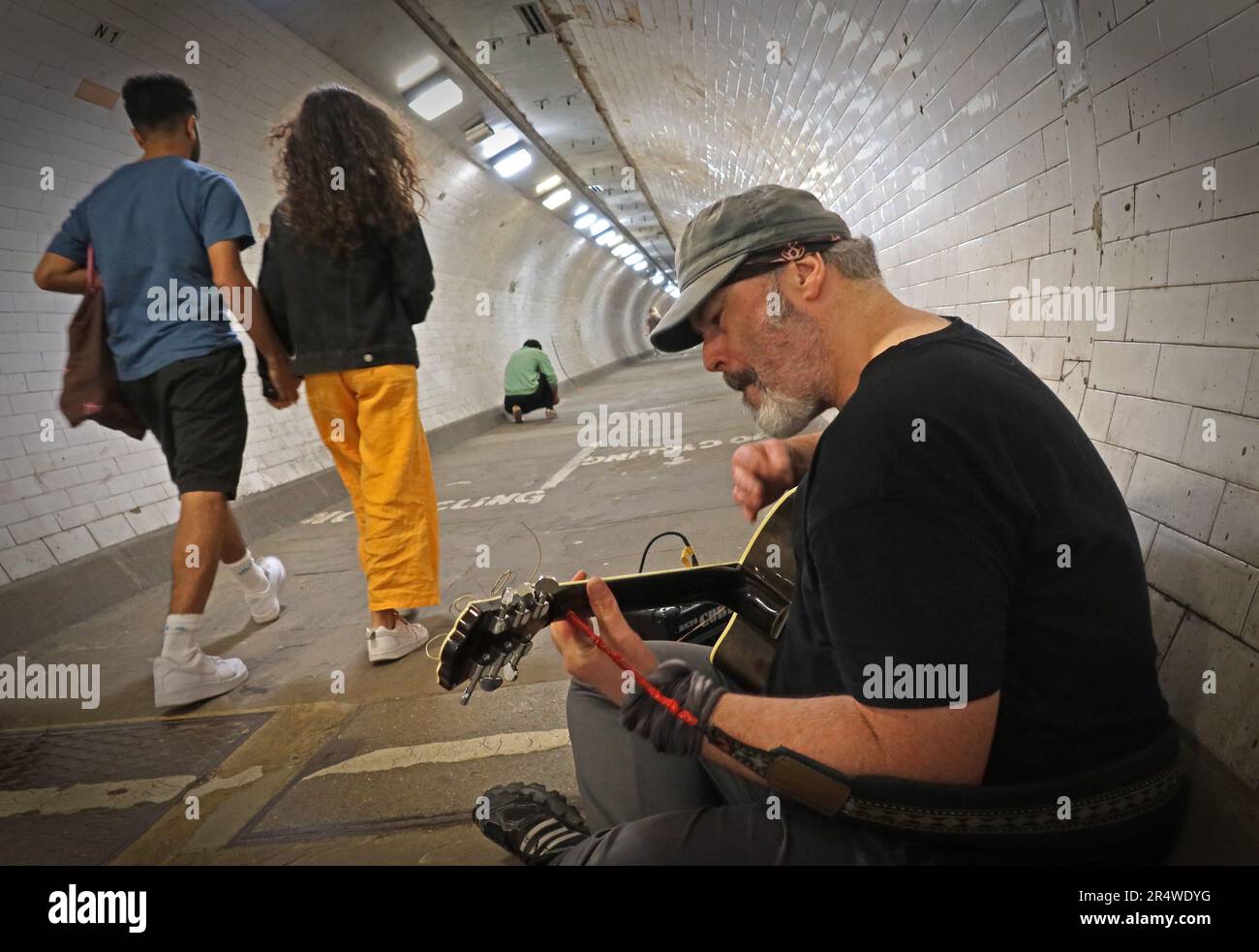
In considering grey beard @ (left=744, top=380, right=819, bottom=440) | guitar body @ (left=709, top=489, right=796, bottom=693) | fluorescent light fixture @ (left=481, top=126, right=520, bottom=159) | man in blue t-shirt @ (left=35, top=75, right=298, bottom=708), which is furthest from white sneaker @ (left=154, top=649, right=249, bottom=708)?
fluorescent light fixture @ (left=481, top=126, right=520, bottom=159)

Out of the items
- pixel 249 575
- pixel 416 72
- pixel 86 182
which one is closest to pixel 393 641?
pixel 249 575

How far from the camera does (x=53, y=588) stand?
495 cm

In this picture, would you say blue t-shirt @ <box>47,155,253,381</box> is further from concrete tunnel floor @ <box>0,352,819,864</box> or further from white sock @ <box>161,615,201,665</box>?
concrete tunnel floor @ <box>0,352,819,864</box>

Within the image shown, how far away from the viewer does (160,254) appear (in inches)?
146

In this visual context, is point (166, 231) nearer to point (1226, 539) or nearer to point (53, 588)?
point (53, 588)

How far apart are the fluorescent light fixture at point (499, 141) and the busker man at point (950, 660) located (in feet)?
37.1

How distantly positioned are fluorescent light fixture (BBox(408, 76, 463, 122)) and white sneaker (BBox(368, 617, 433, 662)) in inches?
300

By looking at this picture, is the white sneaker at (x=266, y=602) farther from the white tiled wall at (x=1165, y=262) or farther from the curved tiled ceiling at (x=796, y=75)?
the curved tiled ceiling at (x=796, y=75)

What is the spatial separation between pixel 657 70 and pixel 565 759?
776 cm

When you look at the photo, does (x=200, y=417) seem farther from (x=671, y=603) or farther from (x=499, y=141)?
(x=499, y=141)

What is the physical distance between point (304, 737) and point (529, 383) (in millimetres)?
11289

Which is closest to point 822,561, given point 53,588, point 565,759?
point 565,759

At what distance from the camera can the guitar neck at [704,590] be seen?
6.81 feet

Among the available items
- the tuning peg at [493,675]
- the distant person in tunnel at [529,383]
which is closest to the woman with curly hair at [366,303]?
the tuning peg at [493,675]
